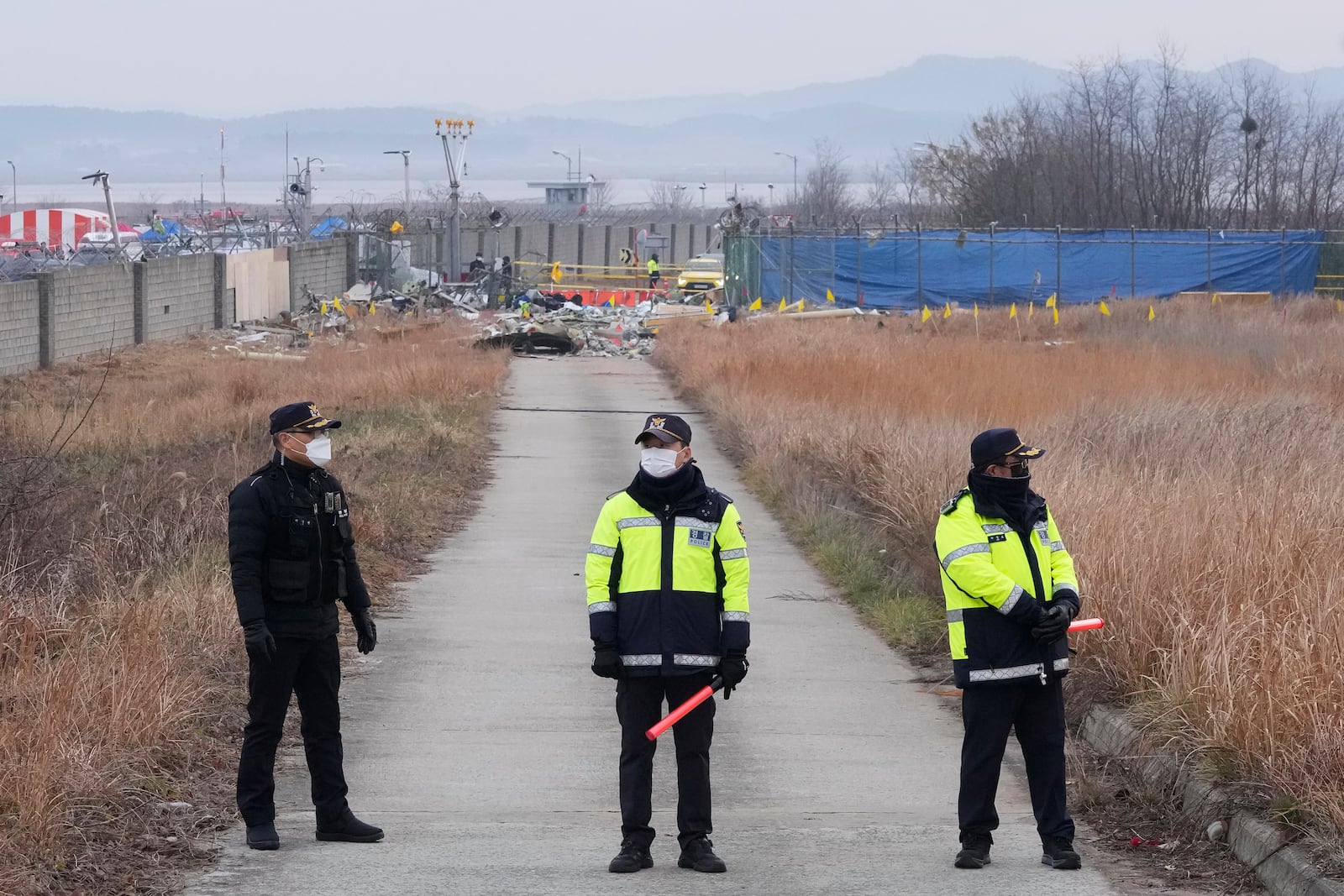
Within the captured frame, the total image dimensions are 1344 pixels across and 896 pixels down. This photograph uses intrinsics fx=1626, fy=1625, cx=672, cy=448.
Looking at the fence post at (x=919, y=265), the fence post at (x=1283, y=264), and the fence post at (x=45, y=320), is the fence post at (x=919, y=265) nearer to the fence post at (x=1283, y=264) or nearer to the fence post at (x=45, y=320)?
the fence post at (x=1283, y=264)

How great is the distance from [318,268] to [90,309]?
56.5 ft

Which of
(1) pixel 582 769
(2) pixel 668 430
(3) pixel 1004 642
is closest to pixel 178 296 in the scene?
(1) pixel 582 769

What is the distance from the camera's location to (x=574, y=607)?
12.0 m

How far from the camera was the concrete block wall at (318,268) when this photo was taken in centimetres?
4950

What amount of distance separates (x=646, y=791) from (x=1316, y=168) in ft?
205

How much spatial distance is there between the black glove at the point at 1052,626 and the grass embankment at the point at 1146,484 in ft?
3.23

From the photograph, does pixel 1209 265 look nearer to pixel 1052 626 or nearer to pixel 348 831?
pixel 1052 626

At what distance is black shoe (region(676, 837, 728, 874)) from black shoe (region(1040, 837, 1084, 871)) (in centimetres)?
122

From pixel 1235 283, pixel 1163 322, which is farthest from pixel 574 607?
→ pixel 1235 283

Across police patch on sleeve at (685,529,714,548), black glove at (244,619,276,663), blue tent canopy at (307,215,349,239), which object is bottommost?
black glove at (244,619,276,663)

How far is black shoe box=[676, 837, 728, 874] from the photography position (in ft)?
19.7

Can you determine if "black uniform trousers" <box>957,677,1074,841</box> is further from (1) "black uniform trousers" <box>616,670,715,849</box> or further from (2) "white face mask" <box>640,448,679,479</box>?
(2) "white face mask" <box>640,448,679,479</box>

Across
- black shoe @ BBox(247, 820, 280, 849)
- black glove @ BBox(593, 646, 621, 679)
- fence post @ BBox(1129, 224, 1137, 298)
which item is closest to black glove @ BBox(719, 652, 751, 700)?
black glove @ BBox(593, 646, 621, 679)

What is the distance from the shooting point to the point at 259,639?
598cm
